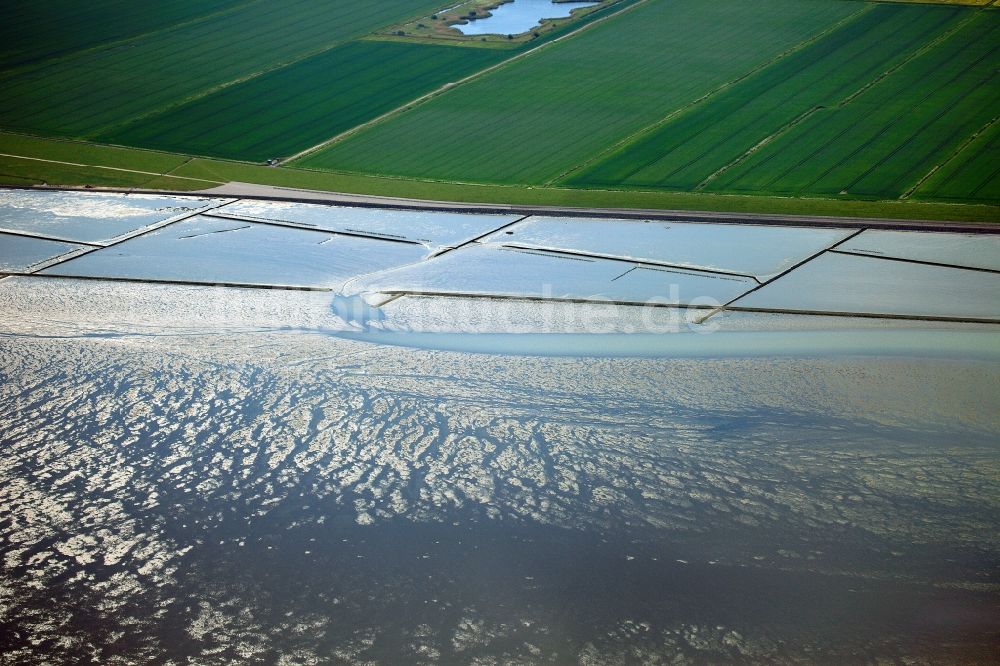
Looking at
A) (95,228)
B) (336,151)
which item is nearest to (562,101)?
(336,151)

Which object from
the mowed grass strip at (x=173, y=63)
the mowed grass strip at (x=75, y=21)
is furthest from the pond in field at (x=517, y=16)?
the mowed grass strip at (x=75, y=21)

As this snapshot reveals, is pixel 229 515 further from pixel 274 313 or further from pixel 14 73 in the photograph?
pixel 14 73

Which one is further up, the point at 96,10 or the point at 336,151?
the point at 96,10

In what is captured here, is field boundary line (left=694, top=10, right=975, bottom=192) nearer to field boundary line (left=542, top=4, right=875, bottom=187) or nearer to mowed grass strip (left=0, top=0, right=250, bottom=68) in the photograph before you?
field boundary line (left=542, top=4, right=875, bottom=187)

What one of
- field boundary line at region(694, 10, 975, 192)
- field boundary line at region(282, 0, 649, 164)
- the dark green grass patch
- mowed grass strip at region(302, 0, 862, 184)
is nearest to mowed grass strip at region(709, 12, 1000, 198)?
field boundary line at region(694, 10, 975, 192)

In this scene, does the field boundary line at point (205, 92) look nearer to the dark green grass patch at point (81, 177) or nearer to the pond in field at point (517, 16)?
the dark green grass patch at point (81, 177)

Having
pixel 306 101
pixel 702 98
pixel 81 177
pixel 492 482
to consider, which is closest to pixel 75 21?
pixel 306 101
